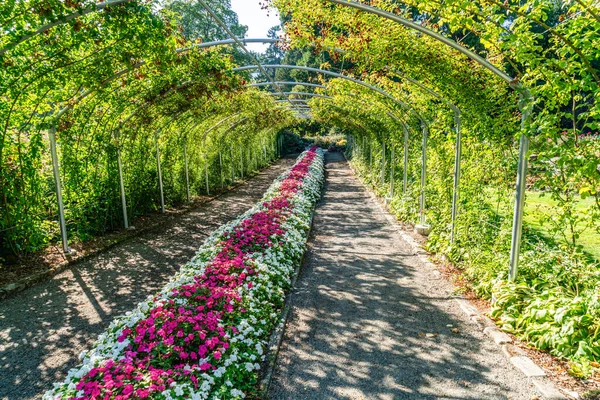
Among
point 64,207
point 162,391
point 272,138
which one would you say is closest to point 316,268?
point 162,391

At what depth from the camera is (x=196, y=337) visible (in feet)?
11.3

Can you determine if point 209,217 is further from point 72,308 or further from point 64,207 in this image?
point 72,308

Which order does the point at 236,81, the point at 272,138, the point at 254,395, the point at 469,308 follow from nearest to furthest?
1. the point at 254,395
2. the point at 469,308
3. the point at 236,81
4. the point at 272,138

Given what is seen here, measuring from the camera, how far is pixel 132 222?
975 centimetres

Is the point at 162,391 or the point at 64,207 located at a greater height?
the point at 64,207

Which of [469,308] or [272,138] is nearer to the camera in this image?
[469,308]

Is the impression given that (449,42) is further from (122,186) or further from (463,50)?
(122,186)

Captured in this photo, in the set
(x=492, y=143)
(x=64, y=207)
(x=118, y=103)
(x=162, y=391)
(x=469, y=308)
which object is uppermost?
(x=118, y=103)

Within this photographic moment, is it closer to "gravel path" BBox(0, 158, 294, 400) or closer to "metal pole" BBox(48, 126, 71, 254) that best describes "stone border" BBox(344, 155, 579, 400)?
"gravel path" BBox(0, 158, 294, 400)

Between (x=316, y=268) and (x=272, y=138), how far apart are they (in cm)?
2445

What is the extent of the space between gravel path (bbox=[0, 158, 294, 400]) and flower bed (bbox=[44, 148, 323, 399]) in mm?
600

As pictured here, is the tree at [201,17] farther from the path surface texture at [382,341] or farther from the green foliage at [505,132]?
the path surface texture at [382,341]

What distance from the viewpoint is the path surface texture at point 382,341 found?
3326 millimetres

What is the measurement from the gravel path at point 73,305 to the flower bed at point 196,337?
0.60m
